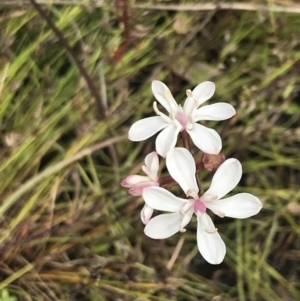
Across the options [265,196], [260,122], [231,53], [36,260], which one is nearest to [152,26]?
[231,53]

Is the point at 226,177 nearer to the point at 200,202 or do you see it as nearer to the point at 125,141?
the point at 200,202

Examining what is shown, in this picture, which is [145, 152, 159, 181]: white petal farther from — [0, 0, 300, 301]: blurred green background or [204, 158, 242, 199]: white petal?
[0, 0, 300, 301]: blurred green background

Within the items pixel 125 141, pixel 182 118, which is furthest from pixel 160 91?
pixel 125 141

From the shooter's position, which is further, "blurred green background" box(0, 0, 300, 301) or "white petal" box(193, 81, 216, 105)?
"blurred green background" box(0, 0, 300, 301)

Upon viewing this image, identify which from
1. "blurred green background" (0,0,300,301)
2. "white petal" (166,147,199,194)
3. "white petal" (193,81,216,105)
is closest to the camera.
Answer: "white petal" (166,147,199,194)

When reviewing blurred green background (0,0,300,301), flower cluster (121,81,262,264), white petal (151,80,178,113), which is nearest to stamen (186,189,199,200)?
flower cluster (121,81,262,264)

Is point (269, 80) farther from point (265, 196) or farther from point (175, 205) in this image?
point (175, 205)

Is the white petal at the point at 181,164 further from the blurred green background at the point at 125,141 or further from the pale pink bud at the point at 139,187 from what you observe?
the blurred green background at the point at 125,141
